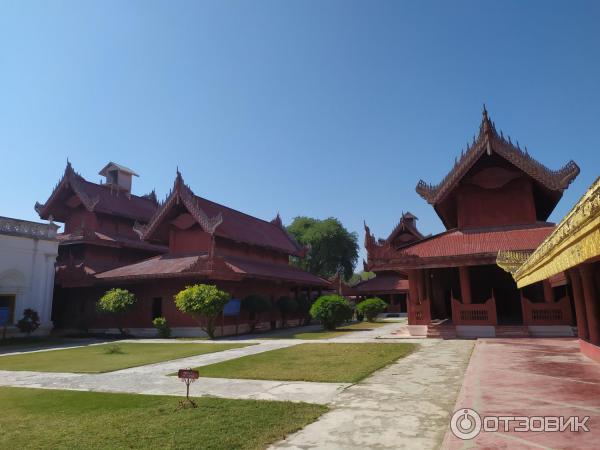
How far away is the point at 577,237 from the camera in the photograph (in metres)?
3.29

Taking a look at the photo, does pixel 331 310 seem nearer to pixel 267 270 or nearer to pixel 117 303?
pixel 267 270

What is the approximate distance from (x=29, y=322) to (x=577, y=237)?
23.2 metres

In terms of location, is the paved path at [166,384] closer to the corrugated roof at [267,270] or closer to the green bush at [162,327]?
the green bush at [162,327]

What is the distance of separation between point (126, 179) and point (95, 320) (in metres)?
13.5

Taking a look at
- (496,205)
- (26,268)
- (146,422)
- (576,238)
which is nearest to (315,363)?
(146,422)

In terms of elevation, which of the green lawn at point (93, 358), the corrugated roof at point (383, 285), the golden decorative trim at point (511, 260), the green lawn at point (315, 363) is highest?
the corrugated roof at point (383, 285)

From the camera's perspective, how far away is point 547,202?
1831cm

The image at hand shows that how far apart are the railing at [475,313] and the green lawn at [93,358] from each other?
25.8ft

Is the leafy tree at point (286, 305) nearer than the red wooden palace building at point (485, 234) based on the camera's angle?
No

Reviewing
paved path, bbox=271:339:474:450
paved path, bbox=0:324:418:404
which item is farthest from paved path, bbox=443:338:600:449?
paved path, bbox=0:324:418:404

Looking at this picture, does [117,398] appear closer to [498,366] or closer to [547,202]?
[498,366]

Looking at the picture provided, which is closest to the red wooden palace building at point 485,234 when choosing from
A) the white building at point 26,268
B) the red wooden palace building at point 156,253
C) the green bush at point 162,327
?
the red wooden palace building at point 156,253

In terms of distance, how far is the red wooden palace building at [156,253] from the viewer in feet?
69.5

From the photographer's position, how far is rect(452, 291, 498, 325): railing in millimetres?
14883
